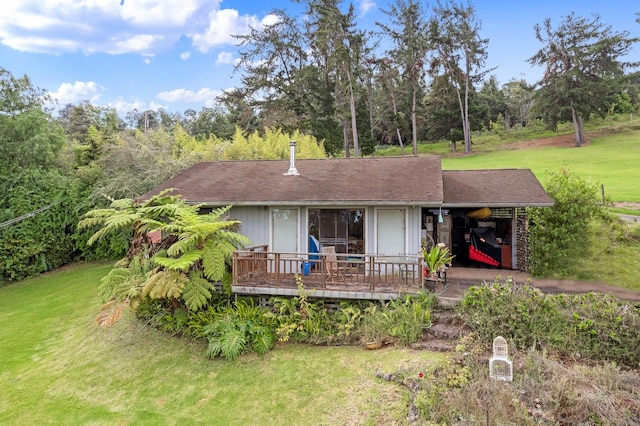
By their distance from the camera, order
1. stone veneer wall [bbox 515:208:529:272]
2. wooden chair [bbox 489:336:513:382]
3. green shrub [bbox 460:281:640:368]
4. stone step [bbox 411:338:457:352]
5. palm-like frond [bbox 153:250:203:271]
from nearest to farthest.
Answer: wooden chair [bbox 489:336:513:382]
green shrub [bbox 460:281:640:368]
stone step [bbox 411:338:457:352]
palm-like frond [bbox 153:250:203:271]
stone veneer wall [bbox 515:208:529:272]

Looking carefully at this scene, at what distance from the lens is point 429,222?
37.9 feet

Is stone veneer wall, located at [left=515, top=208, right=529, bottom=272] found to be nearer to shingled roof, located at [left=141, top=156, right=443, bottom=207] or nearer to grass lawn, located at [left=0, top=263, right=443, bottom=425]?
shingled roof, located at [left=141, top=156, right=443, bottom=207]

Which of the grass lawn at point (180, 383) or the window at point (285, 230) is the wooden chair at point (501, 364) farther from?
the window at point (285, 230)

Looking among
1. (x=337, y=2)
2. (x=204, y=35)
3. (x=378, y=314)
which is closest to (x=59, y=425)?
(x=378, y=314)

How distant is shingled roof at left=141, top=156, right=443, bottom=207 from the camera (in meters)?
8.89

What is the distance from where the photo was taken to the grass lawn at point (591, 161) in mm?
20203

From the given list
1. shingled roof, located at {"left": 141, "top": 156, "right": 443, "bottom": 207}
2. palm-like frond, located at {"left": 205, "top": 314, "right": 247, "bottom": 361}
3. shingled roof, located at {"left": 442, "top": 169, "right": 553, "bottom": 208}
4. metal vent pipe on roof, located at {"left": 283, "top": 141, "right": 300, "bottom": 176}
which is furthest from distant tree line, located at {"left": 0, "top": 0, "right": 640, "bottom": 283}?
palm-like frond, located at {"left": 205, "top": 314, "right": 247, "bottom": 361}

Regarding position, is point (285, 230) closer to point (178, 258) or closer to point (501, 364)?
point (178, 258)

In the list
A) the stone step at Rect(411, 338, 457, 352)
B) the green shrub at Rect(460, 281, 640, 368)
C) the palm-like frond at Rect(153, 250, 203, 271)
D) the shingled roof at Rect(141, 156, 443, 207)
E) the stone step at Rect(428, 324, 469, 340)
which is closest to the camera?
the green shrub at Rect(460, 281, 640, 368)

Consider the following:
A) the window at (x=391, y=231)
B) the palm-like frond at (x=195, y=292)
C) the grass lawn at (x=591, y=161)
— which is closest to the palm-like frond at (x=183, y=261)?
the palm-like frond at (x=195, y=292)

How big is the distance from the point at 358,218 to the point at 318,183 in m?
1.50

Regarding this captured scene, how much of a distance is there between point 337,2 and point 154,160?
16.7 m

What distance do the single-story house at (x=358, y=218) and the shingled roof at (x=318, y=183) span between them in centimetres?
3

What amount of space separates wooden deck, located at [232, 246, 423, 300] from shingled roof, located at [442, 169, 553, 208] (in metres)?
2.52
